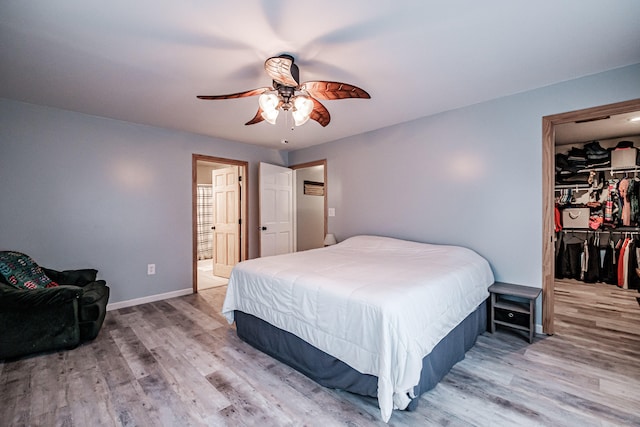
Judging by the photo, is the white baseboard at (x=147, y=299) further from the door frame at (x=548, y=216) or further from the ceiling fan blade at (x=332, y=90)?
the door frame at (x=548, y=216)

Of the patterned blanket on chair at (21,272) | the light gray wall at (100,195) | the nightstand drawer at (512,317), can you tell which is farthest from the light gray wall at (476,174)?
the patterned blanket on chair at (21,272)

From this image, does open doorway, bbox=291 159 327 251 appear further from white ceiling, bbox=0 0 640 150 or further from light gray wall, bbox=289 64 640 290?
white ceiling, bbox=0 0 640 150

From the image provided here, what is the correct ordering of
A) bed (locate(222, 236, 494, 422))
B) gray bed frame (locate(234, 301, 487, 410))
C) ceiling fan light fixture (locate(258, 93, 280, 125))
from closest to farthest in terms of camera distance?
1. bed (locate(222, 236, 494, 422))
2. gray bed frame (locate(234, 301, 487, 410))
3. ceiling fan light fixture (locate(258, 93, 280, 125))

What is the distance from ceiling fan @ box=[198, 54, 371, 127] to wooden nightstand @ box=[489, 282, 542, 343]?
2180 millimetres

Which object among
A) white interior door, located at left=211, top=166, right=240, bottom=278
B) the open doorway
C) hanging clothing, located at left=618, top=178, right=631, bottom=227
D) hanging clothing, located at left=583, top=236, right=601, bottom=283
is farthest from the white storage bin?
white interior door, located at left=211, top=166, right=240, bottom=278

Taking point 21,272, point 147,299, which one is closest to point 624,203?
point 147,299

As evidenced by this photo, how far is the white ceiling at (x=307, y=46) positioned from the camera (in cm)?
159

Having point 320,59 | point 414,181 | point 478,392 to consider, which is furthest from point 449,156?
point 478,392

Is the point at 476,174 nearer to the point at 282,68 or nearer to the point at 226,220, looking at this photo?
the point at 282,68

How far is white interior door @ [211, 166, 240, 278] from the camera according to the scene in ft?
15.7

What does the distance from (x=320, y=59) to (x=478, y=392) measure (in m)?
2.55

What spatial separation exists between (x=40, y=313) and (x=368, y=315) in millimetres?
2665

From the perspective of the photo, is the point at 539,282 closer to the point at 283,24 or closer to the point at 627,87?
the point at 627,87

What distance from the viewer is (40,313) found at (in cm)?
229
